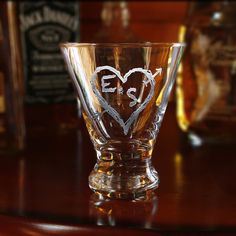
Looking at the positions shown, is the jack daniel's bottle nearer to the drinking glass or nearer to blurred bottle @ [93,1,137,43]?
blurred bottle @ [93,1,137,43]

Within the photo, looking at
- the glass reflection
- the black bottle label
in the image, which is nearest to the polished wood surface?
the glass reflection

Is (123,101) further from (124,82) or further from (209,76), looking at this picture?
(209,76)

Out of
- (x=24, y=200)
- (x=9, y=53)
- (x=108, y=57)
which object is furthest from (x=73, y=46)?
(x=9, y=53)

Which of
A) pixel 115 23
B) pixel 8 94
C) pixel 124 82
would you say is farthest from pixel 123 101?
pixel 115 23

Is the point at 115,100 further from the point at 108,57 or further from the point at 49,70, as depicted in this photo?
the point at 49,70

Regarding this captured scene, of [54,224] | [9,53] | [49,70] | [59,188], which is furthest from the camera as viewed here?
[49,70]

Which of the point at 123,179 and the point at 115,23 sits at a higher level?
the point at 115,23
